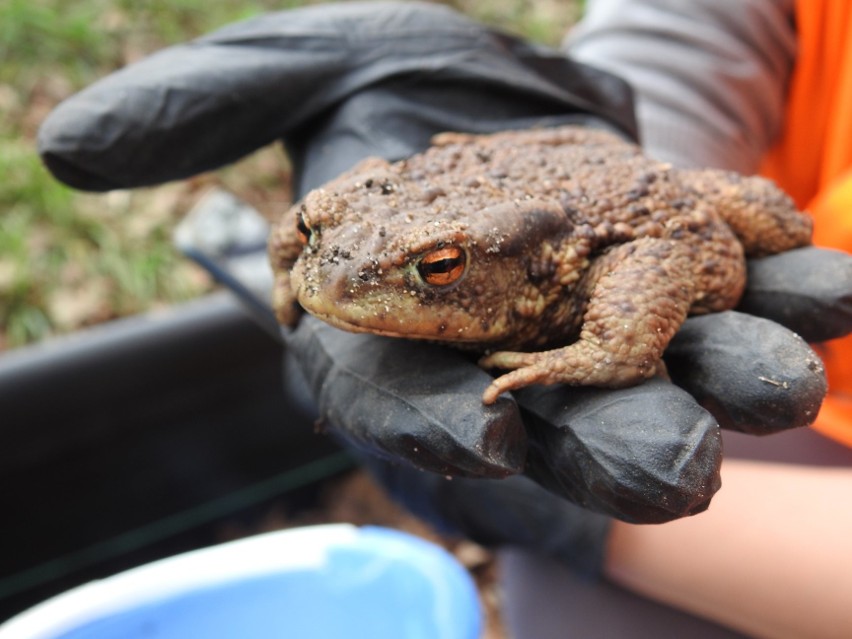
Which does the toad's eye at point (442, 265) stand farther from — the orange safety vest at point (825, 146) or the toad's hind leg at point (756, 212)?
the orange safety vest at point (825, 146)

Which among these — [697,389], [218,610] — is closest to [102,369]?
[218,610]

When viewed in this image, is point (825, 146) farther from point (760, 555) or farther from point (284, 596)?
point (284, 596)

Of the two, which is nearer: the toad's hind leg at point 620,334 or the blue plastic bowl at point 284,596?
the toad's hind leg at point 620,334

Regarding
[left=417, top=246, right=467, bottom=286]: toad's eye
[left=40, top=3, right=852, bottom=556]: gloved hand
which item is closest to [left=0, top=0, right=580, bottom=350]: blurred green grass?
[left=40, top=3, right=852, bottom=556]: gloved hand

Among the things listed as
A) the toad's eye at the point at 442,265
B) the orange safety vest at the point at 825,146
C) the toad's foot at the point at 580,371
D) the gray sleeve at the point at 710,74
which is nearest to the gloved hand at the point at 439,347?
the toad's foot at the point at 580,371

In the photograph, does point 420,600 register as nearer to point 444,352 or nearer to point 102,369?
point 444,352

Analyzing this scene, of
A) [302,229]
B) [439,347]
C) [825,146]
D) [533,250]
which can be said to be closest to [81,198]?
[302,229]
